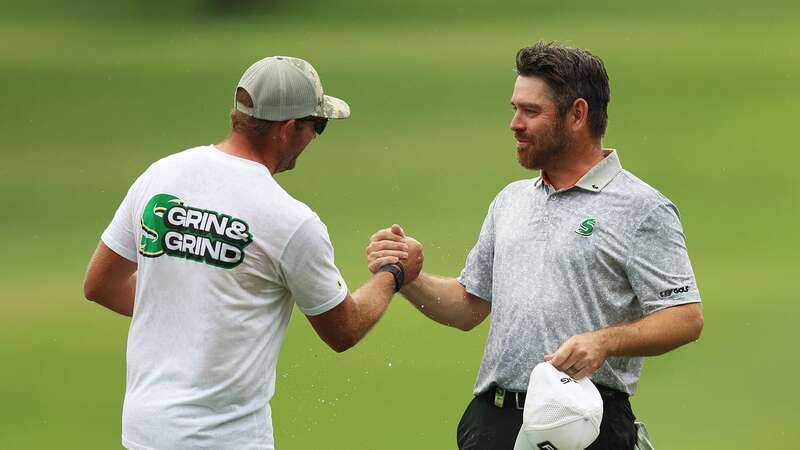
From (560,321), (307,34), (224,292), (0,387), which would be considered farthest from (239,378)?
(307,34)

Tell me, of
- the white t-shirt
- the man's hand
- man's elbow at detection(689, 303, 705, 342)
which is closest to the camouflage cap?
the white t-shirt

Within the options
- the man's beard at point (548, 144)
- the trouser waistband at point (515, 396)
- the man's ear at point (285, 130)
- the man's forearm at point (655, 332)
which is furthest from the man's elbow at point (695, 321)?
the man's ear at point (285, 130)

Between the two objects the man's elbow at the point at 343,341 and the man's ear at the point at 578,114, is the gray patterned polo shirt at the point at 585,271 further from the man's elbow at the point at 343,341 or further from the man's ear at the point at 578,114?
the man's elbow at the point at 343,341

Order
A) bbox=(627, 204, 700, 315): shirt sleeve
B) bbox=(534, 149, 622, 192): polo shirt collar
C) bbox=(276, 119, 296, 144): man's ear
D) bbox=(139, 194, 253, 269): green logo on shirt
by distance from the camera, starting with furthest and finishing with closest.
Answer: bbox=(534, 149, 622, 192): polo shirt collar < bbox=(627, 204, 700, 315): shirt sleeve < bbox=(276, 119, 296, 144): man's ear < bbox=(139, 194, 253, 269): green logo on shirt

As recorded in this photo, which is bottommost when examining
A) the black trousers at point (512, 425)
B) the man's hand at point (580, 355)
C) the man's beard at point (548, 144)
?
the black trousers at point (512, 425)

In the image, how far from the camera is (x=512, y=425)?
2.26m

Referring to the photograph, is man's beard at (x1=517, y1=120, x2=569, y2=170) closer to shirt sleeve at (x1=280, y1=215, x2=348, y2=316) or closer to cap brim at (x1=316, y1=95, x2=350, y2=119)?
cap brim at (x1=316, y1=95, x2=350, y2=119)

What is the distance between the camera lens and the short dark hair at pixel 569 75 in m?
2.30

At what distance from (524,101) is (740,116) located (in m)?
2.00

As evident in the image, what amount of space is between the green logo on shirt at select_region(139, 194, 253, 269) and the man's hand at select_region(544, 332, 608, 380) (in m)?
0.58

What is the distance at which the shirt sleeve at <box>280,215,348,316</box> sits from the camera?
1.96m

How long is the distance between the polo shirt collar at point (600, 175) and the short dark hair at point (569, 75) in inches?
2.8

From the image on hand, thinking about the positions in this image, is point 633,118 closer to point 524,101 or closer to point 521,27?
point 521,27

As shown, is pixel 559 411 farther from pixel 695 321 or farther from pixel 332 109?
pixel 332 109
